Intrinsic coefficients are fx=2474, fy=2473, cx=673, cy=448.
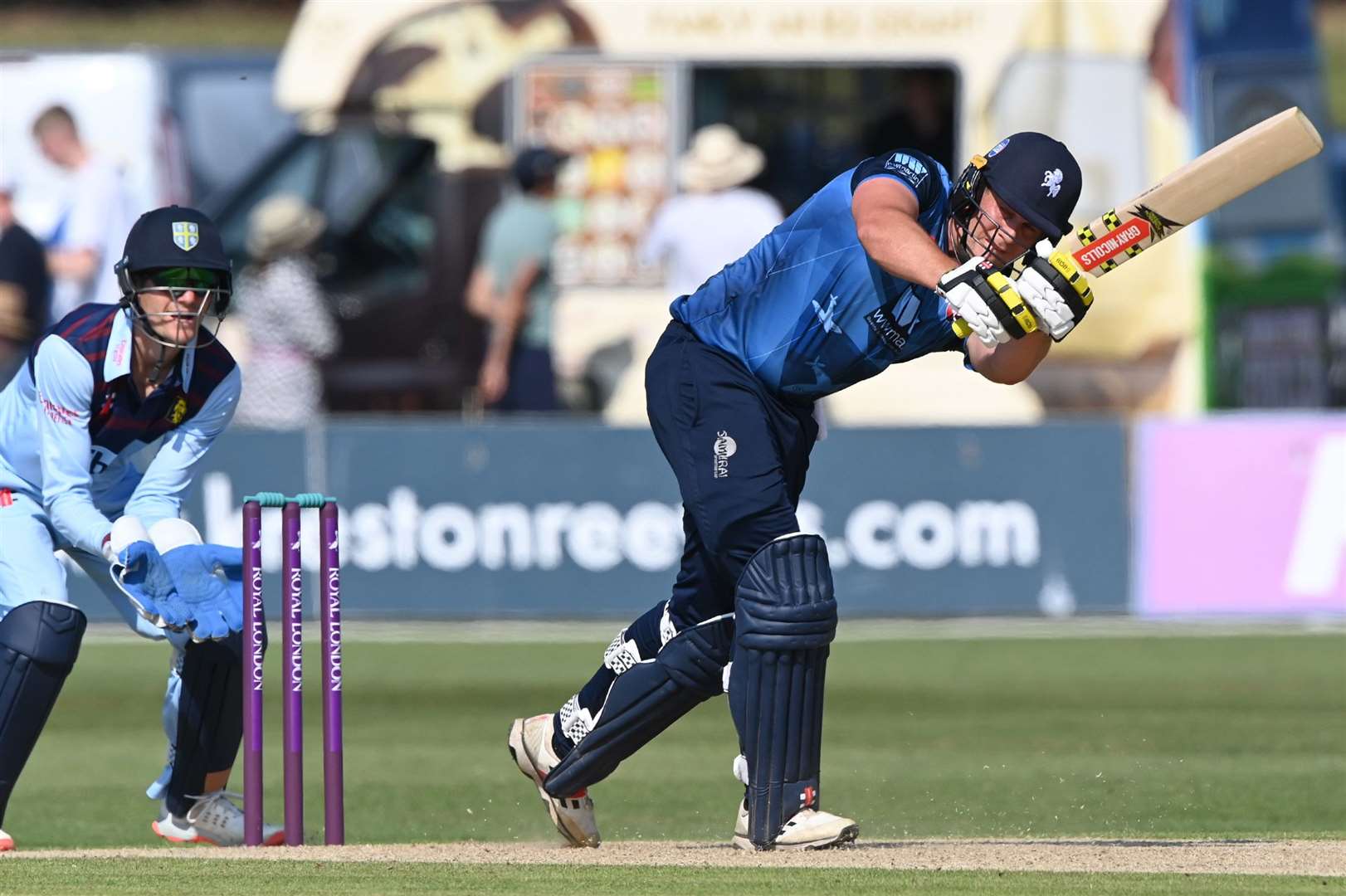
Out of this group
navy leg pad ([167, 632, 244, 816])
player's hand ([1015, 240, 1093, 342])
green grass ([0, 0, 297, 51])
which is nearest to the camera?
player's hand ([1015, 240, 1093, 342])

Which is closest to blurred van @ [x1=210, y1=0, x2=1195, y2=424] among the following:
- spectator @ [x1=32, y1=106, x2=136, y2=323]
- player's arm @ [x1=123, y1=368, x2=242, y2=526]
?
spectator @ [x1=32, y1=106, x2=136, y2=323]

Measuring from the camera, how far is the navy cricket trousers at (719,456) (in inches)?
247

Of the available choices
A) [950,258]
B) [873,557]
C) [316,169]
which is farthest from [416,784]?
[316,169]

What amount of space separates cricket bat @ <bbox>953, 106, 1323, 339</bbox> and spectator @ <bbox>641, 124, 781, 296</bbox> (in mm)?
8626

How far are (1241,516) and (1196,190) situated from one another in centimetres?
768

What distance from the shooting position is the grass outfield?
7.08 m

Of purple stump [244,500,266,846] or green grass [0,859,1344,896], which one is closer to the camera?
green grass [0,859,1344,896]

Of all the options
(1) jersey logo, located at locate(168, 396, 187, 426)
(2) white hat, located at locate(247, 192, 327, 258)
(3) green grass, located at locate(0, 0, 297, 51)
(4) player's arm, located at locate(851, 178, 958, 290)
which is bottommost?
(1) jersey logo, located at locate(168, 396, 187, 426)

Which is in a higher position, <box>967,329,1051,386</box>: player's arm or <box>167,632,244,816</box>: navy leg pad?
<box>967,329,1051,386</box>: player's arm

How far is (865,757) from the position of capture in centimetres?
934

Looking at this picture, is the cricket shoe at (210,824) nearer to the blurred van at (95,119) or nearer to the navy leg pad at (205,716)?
the navy leg pad at (205,716)

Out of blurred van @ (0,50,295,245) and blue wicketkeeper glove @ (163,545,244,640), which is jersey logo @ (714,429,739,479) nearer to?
blue wicketkeeper glove @ (163,545,244,640)

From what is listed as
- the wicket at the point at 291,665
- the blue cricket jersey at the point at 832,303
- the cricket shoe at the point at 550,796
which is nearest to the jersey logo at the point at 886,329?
the blue cricket jersey at the point at 832,303

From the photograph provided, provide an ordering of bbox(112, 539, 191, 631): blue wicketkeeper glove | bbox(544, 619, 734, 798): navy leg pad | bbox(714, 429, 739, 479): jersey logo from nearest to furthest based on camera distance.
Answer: bbox(714, 429, 739, 479): jersey logo → bbox(544, 619, 734, 798): navy leg pad → bbox(112, 539, 191, 631): blue wicketkeeper glove
